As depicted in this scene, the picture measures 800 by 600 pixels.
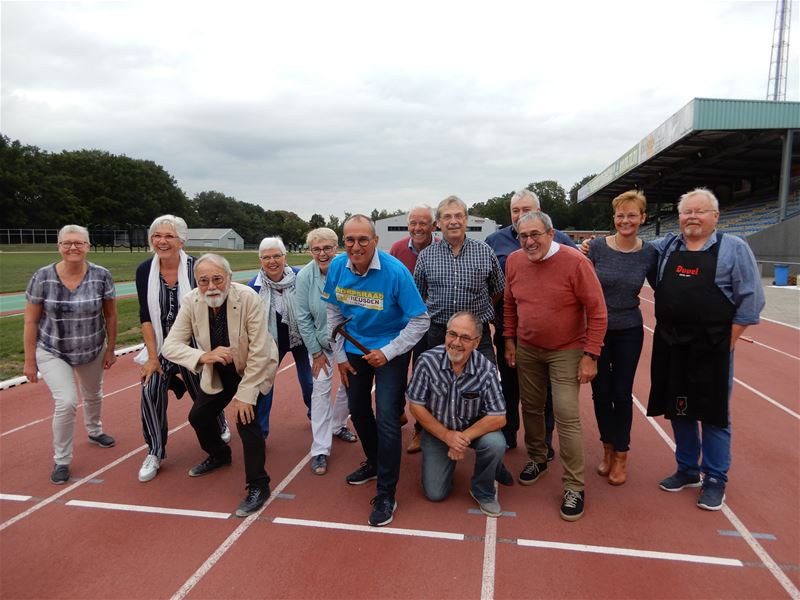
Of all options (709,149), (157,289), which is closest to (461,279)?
(157,289)

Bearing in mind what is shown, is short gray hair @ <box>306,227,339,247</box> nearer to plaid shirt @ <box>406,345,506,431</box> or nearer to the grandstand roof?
plaid shirt @ <box>406,345,506,431</box>

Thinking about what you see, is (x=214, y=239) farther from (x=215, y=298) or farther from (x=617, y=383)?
(x=617, y=383)

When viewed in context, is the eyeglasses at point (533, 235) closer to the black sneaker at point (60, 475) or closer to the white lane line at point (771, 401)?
the black sneaker at point (60, 475)

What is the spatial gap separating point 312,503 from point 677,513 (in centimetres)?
249

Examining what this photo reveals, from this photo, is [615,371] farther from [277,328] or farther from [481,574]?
[277,328]

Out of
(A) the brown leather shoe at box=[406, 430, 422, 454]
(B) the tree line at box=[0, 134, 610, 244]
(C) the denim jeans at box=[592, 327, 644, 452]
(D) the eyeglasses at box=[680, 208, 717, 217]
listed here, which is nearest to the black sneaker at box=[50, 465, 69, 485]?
(A) the brown leather shoe at box=[406, 430, 422, 454]

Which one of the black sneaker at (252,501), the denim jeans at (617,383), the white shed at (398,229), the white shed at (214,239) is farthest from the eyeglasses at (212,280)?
the white shed at (214,239)

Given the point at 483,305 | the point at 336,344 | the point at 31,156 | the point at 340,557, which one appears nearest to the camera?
the point at 340,557

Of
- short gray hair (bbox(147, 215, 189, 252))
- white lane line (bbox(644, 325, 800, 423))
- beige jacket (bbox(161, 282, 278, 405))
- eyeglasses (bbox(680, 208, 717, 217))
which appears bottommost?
white lane line (bbox(644, 325, 800, 423))

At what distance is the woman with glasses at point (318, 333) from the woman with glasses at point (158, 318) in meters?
0.86

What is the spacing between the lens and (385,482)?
327 centimetres

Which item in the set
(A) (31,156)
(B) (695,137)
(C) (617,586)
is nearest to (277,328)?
(C) (617,586)

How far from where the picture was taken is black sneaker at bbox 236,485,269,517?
3246 millimetres

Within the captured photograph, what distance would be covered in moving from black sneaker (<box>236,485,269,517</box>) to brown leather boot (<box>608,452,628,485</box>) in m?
2.57
